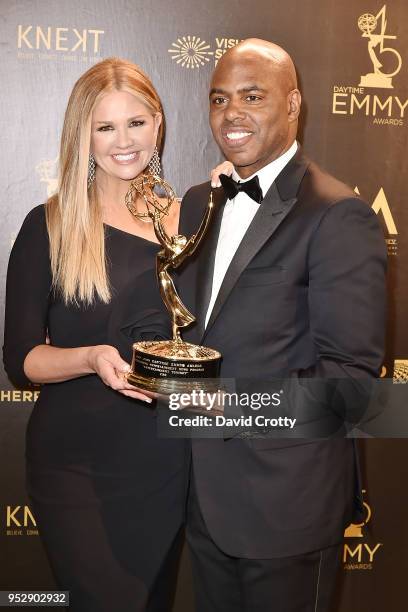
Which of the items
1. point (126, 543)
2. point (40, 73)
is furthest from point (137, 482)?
point (40, 73)

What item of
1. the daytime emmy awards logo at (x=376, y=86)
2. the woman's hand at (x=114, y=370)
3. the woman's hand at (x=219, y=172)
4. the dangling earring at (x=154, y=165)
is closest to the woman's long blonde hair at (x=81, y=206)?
the dangling earring at (x=154, y=165)

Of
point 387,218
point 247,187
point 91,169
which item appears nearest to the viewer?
point 247,187

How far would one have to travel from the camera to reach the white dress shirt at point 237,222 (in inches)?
71.5

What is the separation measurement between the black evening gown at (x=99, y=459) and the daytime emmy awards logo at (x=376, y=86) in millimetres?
1061

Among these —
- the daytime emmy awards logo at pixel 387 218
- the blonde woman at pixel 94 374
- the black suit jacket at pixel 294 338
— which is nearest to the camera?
the black suit jacket at pixel 294 338

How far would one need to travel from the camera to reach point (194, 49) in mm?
2658

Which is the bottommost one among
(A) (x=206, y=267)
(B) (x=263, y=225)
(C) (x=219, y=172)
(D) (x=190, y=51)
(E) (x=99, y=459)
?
(E) (x=99, y=459)

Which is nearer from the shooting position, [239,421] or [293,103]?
[239,421]

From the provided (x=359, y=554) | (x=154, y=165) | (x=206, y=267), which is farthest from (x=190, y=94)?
(x=359, y=554)

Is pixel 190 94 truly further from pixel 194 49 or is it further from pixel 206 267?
pixel 206 267

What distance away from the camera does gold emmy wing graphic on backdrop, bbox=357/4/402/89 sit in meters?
2.69

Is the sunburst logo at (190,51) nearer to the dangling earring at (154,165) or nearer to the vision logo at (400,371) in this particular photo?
the dangling earring at (154,165)

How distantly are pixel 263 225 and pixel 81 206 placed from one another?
2.19 ft

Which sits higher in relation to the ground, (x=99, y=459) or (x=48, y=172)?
(x=48, y=172)
